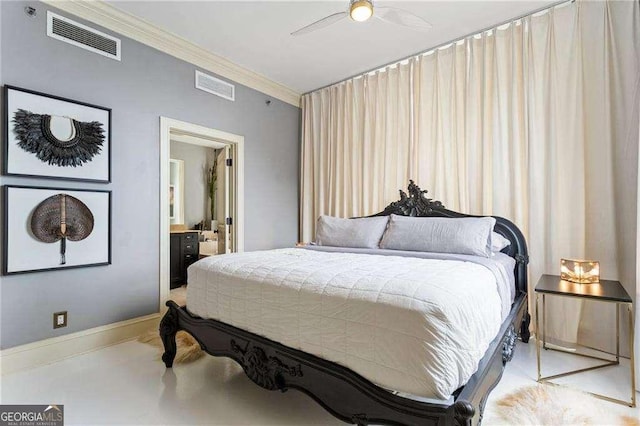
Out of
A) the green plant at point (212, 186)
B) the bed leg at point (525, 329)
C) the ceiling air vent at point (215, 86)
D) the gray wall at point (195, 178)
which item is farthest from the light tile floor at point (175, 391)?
the green plant at point (212, 186)

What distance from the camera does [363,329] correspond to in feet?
4.43

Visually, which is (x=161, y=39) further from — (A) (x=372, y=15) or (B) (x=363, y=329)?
(B) (x=363, y=329)

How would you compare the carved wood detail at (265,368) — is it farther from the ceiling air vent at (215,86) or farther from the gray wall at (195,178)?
the gray wall at (195,178)

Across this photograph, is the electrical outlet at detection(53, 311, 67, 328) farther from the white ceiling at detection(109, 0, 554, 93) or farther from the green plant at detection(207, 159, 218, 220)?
the green plant at detection(207, 159, 218, 220)

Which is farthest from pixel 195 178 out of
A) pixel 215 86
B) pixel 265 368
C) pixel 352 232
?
pixel 265 368

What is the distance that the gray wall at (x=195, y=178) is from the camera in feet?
19.4

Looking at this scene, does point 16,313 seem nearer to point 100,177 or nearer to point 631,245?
point 100,177

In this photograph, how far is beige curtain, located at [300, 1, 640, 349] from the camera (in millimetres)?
2527

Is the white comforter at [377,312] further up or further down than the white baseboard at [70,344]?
further up

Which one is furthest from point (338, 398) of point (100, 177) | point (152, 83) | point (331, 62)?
point (331, 62)

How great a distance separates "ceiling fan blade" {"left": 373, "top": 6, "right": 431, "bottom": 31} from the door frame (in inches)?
86.6

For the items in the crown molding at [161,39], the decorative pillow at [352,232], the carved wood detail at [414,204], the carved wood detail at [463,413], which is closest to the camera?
the carved wood detail at [463,413]

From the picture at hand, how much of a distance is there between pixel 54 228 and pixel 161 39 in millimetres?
2022

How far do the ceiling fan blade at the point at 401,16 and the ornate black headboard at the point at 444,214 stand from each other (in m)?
1.52
